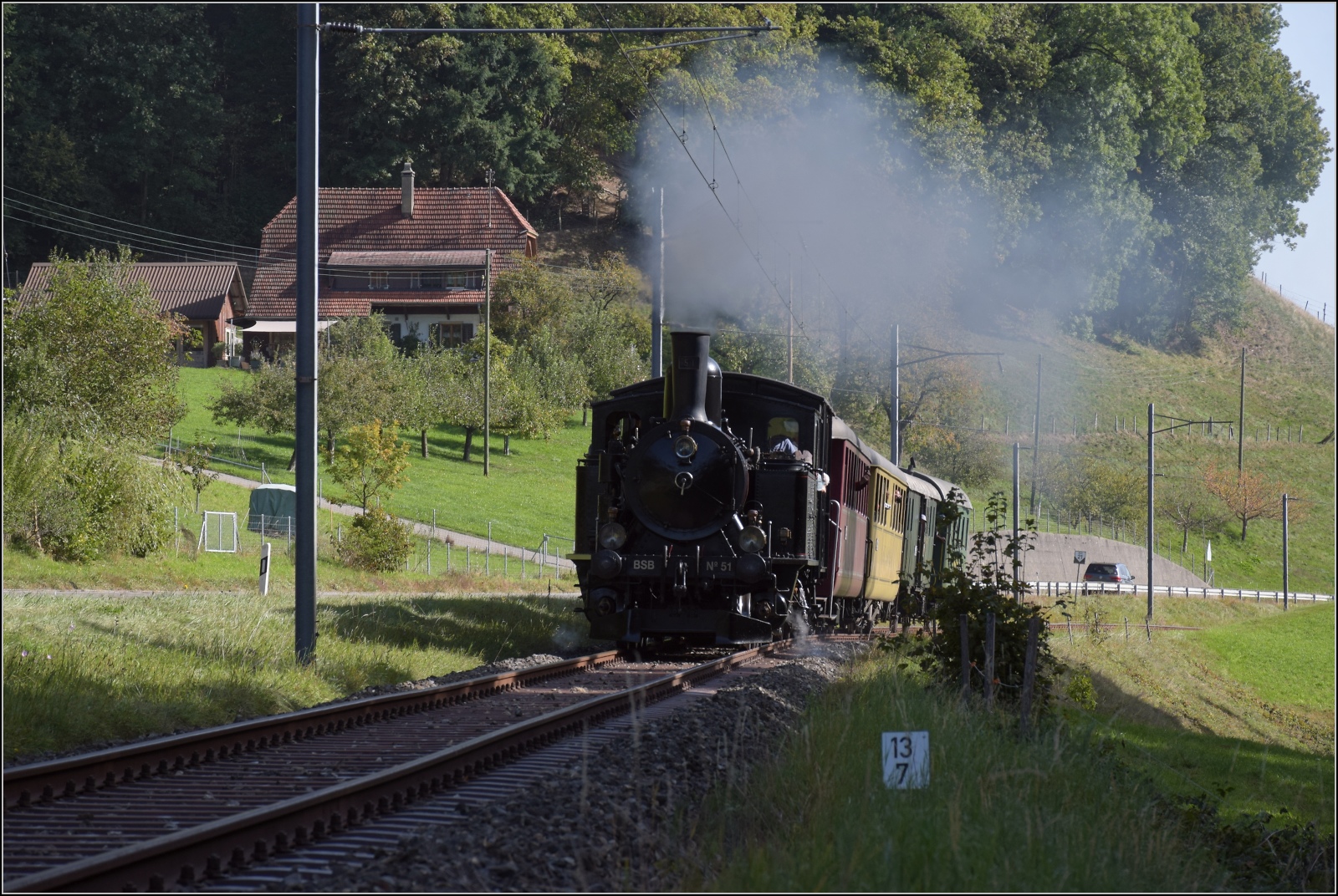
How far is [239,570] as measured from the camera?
89.4 ft

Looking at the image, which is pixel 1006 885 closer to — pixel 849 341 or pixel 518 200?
pixel 849 341

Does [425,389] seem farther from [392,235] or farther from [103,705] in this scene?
[103,705]

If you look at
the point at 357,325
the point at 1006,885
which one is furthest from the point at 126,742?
the point at 357,325

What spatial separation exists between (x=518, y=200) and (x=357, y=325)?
30.5 m

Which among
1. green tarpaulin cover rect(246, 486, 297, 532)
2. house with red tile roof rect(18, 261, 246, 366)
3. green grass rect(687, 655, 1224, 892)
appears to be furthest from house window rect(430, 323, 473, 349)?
green grass rect(687, 655, 1224, 892)

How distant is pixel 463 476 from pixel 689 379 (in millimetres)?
37165

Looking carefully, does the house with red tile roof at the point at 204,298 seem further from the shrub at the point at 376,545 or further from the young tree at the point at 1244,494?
the young tree at the point at 1244,494

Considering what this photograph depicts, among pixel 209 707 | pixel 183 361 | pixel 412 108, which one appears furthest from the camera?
pixel 412 108

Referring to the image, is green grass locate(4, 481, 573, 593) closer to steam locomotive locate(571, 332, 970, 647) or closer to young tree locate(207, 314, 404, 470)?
young tree locate(207, 314, 404, 470)

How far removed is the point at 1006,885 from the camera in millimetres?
5645

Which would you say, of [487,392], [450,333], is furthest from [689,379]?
[450,333]

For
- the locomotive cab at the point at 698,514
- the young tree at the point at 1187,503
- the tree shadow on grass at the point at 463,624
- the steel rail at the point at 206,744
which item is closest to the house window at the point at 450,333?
the young tree at the point at 1187,503

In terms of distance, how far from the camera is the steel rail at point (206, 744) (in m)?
7.55

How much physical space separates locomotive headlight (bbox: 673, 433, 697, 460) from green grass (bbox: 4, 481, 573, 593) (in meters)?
12.5
